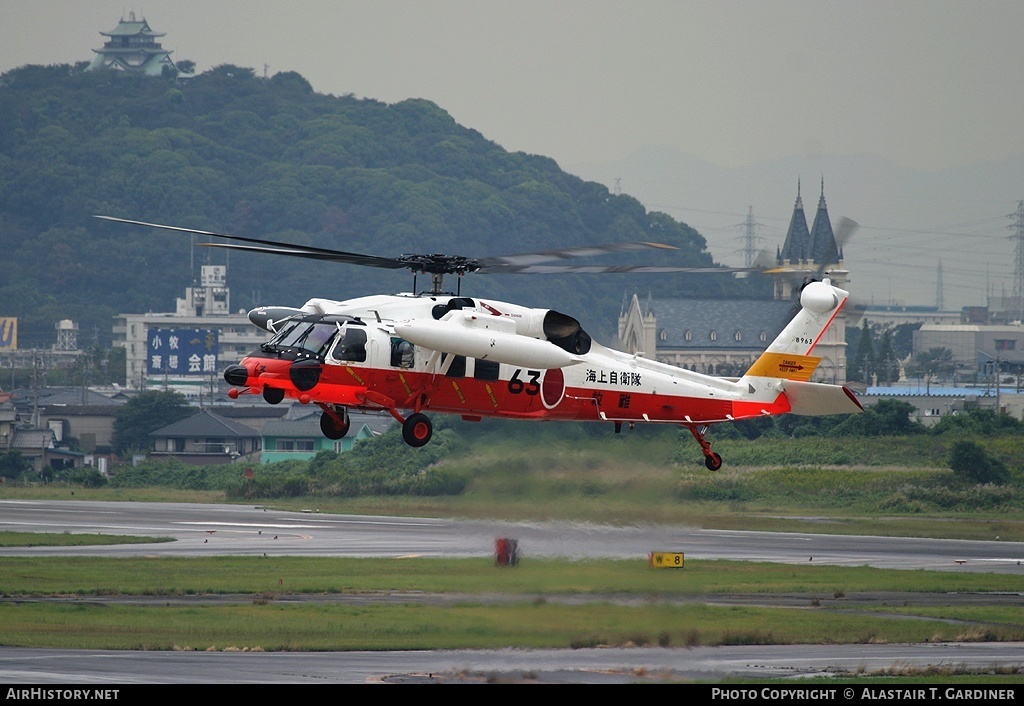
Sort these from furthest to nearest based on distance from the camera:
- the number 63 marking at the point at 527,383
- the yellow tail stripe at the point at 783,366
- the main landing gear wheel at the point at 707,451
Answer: the yellow tail stripe at the point at 783,366
the main landing gear wheel at the point at 707,451
the number 63 marking at the point at 527,383

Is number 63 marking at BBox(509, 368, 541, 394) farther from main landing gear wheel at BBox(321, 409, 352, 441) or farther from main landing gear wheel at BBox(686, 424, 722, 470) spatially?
main landing gear wheel at BBox(686, 424, 722, 470)

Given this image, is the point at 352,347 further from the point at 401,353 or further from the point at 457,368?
the point at 457,368

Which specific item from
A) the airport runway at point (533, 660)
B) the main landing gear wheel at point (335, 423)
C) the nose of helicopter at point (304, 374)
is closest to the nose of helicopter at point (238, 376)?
the nose of helicopter at point (304, 374)

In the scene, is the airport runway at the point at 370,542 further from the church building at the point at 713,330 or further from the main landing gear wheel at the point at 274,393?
the church building at the point at 713,330

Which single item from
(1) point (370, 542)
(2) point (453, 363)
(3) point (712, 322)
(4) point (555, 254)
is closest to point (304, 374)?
(2) point (453, 363)

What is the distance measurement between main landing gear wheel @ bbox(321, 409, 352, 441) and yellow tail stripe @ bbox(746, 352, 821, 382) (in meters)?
11.1

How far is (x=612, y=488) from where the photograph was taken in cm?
3928

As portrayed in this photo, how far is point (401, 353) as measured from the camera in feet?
107

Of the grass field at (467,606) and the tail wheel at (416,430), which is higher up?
the tail wheel at (416,430)

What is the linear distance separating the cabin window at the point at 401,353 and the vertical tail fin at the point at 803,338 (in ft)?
32.1

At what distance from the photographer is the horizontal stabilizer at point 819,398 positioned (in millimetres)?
35094
